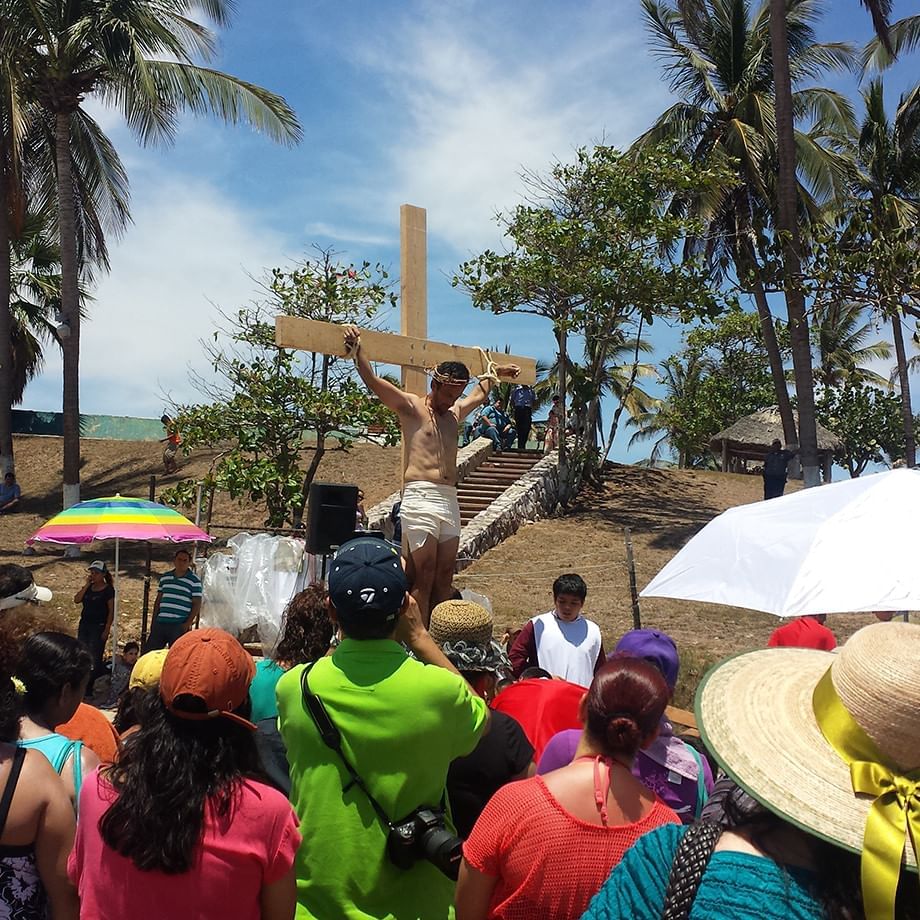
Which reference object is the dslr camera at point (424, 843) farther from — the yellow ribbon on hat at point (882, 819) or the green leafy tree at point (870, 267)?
the green leafy tree at point (870, 267)

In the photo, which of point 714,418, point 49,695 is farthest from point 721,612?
point 714,418

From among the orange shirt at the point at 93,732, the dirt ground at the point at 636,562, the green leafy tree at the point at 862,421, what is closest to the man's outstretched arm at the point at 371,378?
→ the orange shirt at the point at 93,732

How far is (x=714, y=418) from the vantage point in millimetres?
31844

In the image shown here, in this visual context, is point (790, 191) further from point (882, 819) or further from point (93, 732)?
point (882, 819)

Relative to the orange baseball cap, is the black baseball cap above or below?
above

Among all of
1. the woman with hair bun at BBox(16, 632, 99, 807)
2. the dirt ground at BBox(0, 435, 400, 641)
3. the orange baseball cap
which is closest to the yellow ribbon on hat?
the orange baseball cap

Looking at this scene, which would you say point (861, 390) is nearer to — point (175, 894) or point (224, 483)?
point (224, 483)

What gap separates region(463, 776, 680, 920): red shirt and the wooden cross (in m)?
3.30

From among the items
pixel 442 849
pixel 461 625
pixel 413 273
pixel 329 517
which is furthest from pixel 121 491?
pixel 442 849

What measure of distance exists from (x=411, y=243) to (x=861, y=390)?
92.8 ft

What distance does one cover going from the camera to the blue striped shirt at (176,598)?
335 inches

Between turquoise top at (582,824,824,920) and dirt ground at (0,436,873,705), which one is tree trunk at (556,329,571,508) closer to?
dirt ground at (0,436,873,705)

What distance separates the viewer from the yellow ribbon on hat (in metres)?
1.39

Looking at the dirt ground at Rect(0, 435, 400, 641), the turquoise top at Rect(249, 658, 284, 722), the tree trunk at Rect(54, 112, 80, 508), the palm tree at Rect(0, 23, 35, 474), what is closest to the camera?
the turquoise top at Rect(249, 658, 284, 722)
